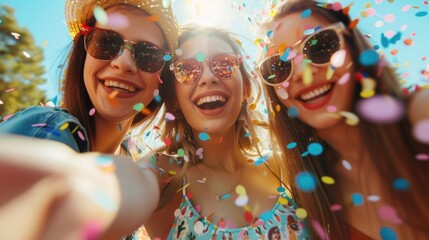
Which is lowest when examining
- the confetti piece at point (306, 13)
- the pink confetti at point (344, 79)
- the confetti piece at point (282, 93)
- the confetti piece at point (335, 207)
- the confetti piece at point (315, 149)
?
the confetti piece at point (335, 207)

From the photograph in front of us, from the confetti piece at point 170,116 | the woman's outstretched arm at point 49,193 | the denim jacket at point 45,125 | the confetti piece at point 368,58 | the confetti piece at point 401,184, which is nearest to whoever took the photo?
the woman's outstretched arm at point 49,193

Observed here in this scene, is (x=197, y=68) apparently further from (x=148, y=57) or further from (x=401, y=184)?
(x=401, y=184)

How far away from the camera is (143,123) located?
117 inches

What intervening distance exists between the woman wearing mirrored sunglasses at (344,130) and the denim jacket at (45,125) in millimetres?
1272

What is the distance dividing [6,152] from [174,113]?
1.91 meters

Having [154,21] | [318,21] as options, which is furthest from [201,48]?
[318,21]

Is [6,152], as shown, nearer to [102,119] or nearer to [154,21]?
[102,119]

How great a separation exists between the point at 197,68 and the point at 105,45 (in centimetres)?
69

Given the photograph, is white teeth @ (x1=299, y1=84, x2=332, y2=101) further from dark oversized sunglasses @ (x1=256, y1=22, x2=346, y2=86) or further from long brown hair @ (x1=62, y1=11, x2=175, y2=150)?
long brown hair @ (x1=62, y1=11, x2=175, y2=150)

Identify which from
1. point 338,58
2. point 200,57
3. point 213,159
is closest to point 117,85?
point 200,57

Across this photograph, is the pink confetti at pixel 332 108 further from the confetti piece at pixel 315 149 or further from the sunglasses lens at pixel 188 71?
the sunglasses lens at pixel 188 71

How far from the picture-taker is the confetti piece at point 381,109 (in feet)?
5.73

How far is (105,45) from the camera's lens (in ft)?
7.68

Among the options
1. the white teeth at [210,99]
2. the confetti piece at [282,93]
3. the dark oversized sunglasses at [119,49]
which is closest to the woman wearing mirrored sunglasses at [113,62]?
the dark oversized sunglasses at [119,49]
